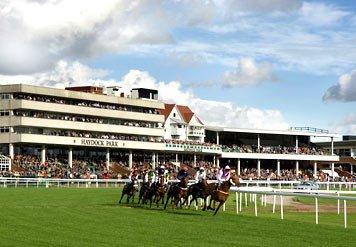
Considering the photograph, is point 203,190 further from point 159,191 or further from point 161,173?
point 161,173

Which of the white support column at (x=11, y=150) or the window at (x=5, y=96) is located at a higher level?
the window at (x=5, y=96)

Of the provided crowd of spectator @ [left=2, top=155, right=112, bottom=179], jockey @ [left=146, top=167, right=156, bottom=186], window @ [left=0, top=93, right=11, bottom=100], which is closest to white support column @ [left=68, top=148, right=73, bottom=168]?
crowd of spectator @ [left=2, top=155, right=112, bottom=179]

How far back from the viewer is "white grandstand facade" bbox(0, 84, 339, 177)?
67375 mm

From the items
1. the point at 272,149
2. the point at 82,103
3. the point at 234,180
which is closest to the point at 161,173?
the point at 234,180

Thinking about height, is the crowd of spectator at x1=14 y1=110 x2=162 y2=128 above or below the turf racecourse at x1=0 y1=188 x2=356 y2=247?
above

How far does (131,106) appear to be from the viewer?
80.4 m

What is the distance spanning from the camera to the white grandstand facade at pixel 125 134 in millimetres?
67375

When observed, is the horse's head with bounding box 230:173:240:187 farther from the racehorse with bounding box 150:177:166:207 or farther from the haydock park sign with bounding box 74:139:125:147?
the haydock park sign with bounding box 74:139:125:147

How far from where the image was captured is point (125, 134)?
78.4 metres

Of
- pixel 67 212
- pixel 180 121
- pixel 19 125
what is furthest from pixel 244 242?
pixel 180 121

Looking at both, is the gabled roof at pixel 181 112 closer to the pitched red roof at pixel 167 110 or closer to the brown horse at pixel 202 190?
the pitched red roof at pixel 167 110

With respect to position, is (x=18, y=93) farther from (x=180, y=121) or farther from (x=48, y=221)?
(x=48, y=221)

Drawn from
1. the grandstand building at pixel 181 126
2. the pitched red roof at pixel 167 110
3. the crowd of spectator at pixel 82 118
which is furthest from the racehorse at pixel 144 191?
the grandstand building at pixel 181 126

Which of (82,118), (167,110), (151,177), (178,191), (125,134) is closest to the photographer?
(178,191)
